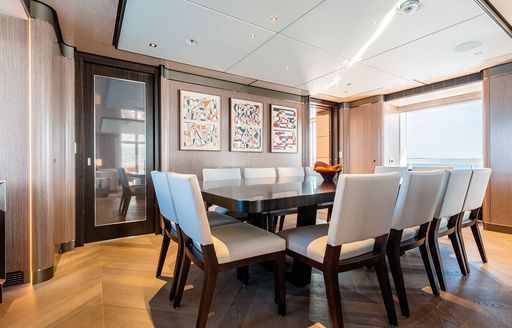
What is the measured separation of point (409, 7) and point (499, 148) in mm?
2837

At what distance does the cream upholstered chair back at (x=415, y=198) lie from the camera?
5.49 feet

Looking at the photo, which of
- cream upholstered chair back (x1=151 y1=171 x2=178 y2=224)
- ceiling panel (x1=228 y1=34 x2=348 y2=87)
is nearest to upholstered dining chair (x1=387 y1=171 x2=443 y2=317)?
cream upholstered chair back (x1=151 y1=171 x2=178 y2=224)

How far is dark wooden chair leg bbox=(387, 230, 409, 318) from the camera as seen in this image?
65.3 inches

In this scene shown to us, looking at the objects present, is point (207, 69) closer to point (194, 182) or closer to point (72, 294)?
point (194, 182)

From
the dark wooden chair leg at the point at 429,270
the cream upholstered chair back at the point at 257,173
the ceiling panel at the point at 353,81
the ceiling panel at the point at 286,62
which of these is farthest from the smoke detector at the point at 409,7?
the cream upholstered chair back at the point at 257,173

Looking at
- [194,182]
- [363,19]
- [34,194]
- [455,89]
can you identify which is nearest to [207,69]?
[363,19]

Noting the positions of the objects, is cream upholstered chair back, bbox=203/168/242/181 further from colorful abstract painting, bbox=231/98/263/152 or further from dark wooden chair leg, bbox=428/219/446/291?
dark wooden chair leg, bbox=428/219/446/291

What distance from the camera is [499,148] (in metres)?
3.61

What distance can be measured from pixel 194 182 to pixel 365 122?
16.2 feet

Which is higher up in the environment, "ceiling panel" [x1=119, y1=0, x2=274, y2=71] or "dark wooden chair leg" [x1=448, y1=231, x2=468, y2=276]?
"ceiling panel" [x1=119, y1=0, x2=274, y2=71]

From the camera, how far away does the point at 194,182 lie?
1393 mm

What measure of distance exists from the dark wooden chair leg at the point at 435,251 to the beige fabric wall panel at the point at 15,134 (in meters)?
3.29

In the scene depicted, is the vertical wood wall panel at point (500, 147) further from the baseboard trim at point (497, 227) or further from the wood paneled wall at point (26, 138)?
the wood paneled wall at point (26, 138)

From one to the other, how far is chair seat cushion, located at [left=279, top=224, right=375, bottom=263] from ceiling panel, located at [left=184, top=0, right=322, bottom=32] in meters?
1.77
